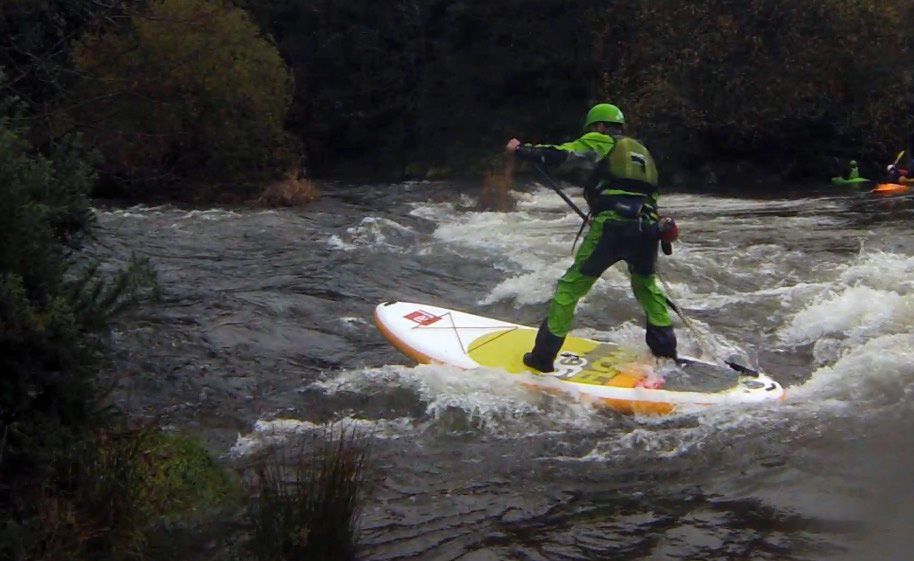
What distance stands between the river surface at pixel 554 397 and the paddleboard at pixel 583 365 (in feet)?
0.52

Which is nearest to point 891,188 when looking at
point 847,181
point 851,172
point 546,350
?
point 847,181

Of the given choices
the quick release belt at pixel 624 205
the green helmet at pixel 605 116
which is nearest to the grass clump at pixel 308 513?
the quick release belt at pixel 624 205

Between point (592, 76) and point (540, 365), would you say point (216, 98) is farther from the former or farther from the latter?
point (540, 365)

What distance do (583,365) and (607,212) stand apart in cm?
109

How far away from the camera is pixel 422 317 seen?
26.8 feet

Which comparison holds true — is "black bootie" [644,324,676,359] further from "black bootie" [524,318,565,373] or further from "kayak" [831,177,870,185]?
"kayak" [831,177,870,185]

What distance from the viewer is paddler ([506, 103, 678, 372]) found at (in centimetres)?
667

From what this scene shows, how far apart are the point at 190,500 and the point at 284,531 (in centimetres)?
98

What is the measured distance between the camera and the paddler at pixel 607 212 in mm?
6668

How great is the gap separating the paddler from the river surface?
60 centimetres

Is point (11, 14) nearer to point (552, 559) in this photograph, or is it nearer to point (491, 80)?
point (552, 559)

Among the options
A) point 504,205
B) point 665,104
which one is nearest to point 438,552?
point 504,205

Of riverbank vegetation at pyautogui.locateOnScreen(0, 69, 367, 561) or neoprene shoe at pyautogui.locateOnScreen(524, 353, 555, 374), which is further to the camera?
neoprene shoe at pyautogui.locateOnScreen(524, 353, 555, 374)

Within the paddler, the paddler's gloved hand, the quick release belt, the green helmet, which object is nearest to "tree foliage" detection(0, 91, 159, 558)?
the paddler
